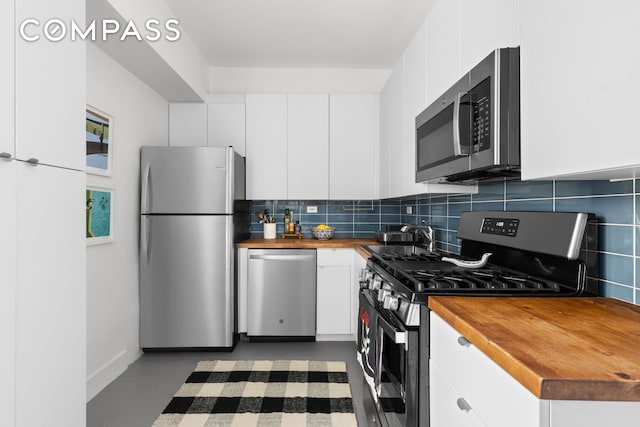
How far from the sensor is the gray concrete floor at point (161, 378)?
7.54 feet

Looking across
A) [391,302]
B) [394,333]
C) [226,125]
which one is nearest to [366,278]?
[391,302]

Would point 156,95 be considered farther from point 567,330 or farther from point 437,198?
point 567,330

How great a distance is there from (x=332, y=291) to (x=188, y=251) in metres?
1.28

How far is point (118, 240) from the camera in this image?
9.57ft

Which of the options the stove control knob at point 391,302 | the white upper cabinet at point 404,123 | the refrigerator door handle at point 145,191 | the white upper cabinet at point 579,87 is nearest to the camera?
the white upper cabinet at point 579,87

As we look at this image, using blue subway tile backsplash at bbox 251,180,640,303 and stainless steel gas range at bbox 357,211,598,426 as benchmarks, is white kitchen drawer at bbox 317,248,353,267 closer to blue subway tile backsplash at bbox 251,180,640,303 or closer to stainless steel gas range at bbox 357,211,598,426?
blue subway tile backsplash at bbox 251,180,640,303

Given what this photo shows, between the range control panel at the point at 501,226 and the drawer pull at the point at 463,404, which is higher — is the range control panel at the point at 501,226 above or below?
above

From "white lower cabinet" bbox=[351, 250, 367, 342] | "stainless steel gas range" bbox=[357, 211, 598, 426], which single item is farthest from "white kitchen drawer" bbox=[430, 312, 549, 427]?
"white lower cabinet" bbox=[351, 250, 367, 342]

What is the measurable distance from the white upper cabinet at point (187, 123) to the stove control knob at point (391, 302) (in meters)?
2.74

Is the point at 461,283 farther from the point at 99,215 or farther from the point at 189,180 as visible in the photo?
the point at 189,180

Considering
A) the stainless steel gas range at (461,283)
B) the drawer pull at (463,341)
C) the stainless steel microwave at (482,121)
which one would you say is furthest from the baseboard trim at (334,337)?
the drawer pull at (463,341)

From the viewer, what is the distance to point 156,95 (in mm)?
3473

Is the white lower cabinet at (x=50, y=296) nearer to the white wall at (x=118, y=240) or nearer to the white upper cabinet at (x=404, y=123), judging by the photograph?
the white wall at (x=118, y=240)

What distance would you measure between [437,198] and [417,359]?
73.4 inches
